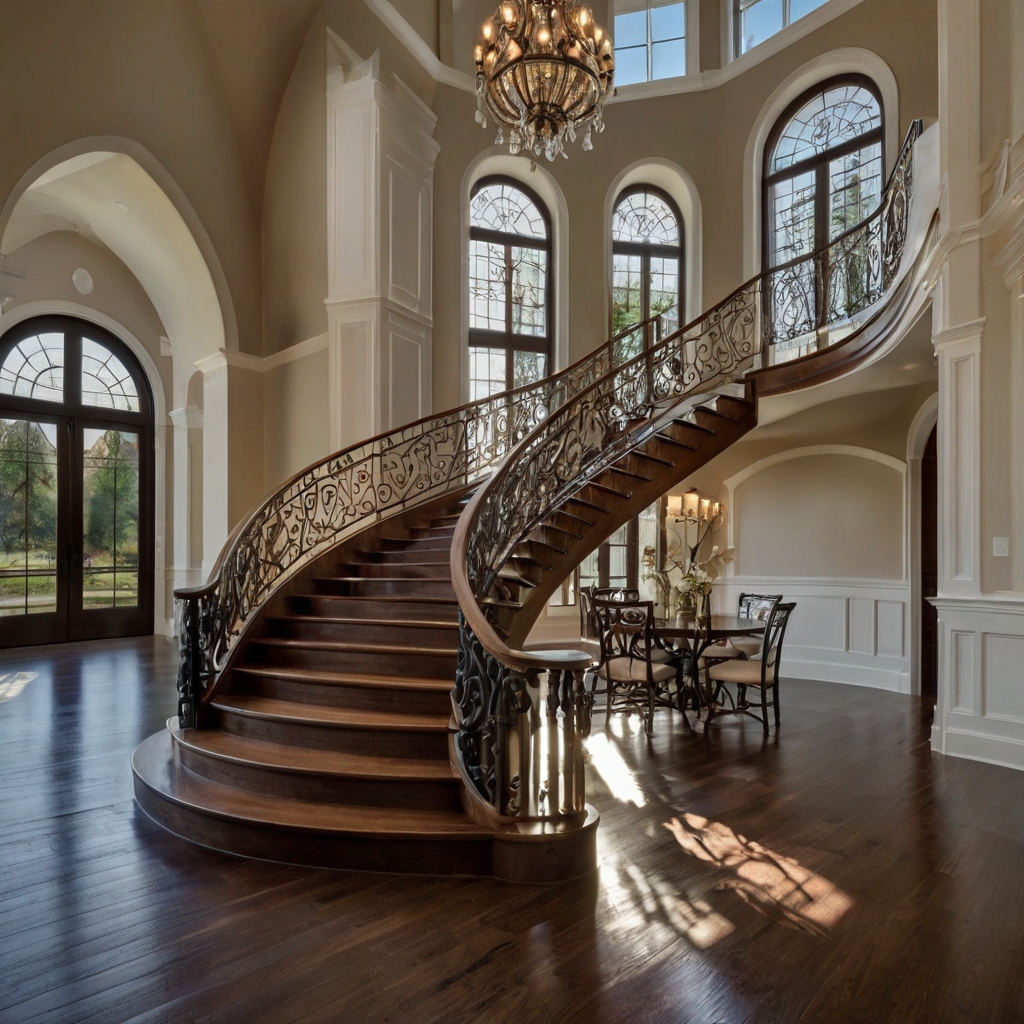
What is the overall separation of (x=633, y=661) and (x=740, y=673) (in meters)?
0.81

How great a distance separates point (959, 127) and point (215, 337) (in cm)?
668

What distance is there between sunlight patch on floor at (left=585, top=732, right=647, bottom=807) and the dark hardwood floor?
1.4 inches

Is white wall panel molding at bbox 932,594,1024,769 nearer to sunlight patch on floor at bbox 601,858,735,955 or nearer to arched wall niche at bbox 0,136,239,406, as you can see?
sunlight patch on floor at bbox 601,858,735,955

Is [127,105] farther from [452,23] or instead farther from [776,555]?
[776,555]

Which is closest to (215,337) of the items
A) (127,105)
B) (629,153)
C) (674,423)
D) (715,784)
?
(127,105)

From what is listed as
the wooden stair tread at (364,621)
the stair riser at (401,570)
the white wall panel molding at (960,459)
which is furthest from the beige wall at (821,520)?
the wooden stair tread at (364,621)

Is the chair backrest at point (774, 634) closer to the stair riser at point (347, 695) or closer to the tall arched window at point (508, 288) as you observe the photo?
the stair riser at point (347, 695)

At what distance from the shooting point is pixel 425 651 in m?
4.41

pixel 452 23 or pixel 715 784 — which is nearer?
pixel 715 784

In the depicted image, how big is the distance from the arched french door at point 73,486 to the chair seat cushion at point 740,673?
28.1 ft

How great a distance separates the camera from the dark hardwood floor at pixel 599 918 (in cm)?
227

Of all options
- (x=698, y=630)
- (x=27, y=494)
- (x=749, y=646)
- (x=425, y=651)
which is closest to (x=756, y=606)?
(x=749, y=646)

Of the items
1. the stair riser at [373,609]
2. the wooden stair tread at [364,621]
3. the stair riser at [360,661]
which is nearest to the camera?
the stair riser at [360,661]

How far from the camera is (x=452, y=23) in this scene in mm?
9094
